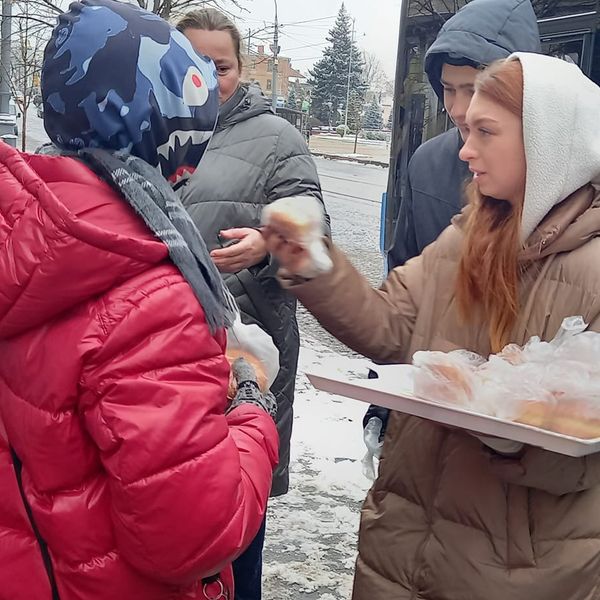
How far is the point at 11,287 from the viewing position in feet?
4.12

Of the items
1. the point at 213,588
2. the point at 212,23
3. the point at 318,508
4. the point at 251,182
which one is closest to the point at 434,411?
the point at 213,588

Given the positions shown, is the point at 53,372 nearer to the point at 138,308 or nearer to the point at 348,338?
the point at 138,308

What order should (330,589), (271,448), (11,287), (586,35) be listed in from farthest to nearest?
(586,35) → (330,589) → (271,448) → (11,287)

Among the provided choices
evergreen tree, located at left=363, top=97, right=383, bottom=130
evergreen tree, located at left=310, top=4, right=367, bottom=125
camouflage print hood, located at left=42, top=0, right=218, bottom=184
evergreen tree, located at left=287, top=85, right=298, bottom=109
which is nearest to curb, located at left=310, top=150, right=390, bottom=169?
evergreen tree, located at left=287, top=85, right=298, bottom=109

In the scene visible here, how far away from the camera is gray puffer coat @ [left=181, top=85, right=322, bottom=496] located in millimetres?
2705

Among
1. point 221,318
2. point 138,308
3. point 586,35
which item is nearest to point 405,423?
point 221,318

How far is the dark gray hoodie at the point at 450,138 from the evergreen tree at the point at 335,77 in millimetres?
56145

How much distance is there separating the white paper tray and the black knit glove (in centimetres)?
11

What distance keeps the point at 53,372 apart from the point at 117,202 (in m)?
0.28

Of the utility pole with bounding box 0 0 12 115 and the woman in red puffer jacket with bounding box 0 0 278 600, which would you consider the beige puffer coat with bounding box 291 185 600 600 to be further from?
the utility pole with bounding box 0 0 12 115

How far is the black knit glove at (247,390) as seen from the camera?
160cm

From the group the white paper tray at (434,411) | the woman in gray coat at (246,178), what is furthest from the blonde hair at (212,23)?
the white paper tray at (434,411)

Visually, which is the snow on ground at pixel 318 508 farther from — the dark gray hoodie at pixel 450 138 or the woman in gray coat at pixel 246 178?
the dark gray hoodie at pixel 450 138

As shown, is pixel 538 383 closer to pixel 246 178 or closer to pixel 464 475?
pixel 464 475
